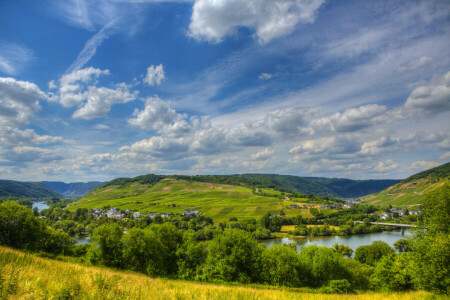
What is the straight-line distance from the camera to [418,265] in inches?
848

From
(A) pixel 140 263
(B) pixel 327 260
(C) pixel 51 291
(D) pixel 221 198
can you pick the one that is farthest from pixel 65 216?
(C) pixel 51 291

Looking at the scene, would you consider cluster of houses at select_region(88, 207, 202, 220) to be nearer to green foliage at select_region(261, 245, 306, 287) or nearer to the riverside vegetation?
the riverside vegetation

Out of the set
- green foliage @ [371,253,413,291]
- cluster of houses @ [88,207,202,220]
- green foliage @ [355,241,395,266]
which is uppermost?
green foliage @ [371,253,413,291]

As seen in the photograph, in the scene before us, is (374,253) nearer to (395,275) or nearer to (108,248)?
(395,275)

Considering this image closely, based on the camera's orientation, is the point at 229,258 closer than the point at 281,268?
No

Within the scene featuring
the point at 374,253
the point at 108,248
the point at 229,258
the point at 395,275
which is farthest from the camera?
the point at 374,253

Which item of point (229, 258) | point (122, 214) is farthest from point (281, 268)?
point (122, 214)

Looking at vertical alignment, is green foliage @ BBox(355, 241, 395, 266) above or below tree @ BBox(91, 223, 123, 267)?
below

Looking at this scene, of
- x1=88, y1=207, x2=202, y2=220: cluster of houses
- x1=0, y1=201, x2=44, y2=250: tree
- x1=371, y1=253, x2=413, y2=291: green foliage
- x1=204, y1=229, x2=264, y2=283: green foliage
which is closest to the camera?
x1=371, y1=253, x2=413, y2=291: green foliage

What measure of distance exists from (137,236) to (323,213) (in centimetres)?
14171

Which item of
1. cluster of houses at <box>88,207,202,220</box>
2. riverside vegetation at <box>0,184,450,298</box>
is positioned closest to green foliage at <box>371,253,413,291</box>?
riverside vegetation at <box>0,184,450,298</box>

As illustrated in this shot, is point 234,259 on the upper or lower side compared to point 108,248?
lower

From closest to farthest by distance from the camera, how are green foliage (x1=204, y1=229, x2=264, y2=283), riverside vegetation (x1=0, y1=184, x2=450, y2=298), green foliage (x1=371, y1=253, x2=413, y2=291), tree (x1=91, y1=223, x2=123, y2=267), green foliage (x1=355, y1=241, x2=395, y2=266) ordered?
green foliage (x1=371, y1=253, x2=413, y2=291) < riverside vegetation (x1=0, y1=184, x2=450, y2=298) < green foliage (x1=204, y1=229, x2=264, y2=283) < tree (x1=91, y1=223, x2=123, y2=267) < green foliage (x1=355, y1=241, x2=395, y2=266)

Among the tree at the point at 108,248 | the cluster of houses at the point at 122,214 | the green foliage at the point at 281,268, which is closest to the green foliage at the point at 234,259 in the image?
the green foliage at the point at 281,268
